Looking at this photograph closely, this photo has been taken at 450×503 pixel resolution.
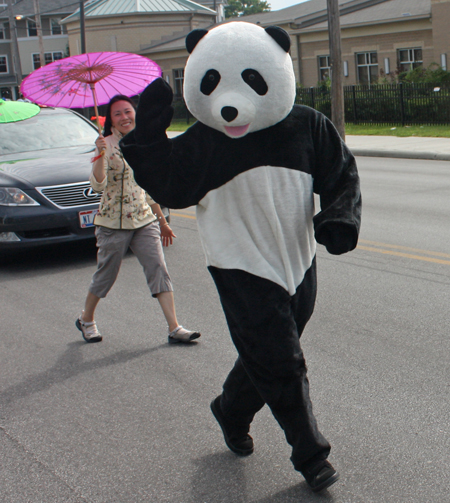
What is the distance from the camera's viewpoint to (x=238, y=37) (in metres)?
2.89

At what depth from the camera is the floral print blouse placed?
5012 mm

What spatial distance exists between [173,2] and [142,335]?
53940 millimetres

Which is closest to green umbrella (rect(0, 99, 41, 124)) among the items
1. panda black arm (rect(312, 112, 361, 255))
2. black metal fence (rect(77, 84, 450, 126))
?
panda black arm (rect(312, 112, 361, 255))

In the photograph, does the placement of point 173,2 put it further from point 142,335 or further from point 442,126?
point 142,335

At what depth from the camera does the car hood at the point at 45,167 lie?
771cm

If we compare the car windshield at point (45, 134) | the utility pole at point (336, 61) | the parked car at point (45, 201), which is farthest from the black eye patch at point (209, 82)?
the utility pole at point (336, 61)

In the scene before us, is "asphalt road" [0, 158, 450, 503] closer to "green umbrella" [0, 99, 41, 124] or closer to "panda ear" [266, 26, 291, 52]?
"green umbrella" [0, 99, 41, 124]

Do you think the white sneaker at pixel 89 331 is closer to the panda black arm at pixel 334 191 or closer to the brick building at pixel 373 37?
the panda black arm at pixel 334 191

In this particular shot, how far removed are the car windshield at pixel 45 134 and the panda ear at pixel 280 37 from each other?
6.47m

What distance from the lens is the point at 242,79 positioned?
2.87 meters

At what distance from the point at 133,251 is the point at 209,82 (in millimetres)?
2389

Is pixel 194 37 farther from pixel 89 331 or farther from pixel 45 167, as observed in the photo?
pixel 45 167

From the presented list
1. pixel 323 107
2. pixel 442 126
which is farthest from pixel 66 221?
pixel 323 107

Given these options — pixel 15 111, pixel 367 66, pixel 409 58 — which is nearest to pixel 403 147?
pixel 15 111
